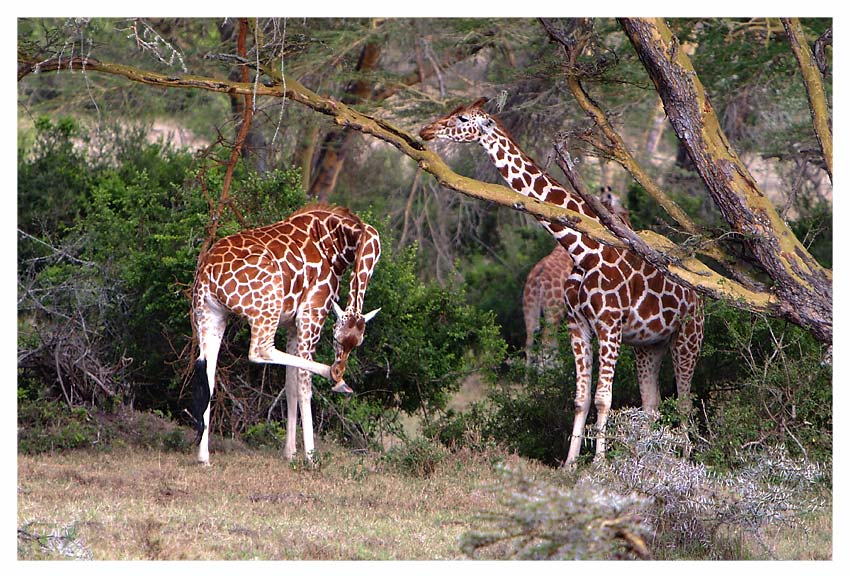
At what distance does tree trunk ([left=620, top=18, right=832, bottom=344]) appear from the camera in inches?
250

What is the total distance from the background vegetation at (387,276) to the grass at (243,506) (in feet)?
0.57

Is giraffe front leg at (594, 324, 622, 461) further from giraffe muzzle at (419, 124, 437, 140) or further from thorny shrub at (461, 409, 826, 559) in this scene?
giraffe muzzle at (419, 124, 437, 140)

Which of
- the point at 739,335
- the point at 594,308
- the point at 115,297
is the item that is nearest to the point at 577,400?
the point at 594,308

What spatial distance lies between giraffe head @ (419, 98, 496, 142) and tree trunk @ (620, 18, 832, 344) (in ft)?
5.79

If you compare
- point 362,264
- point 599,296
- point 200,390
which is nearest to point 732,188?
point 599,296

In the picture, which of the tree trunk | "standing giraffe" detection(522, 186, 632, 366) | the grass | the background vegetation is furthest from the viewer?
"standing giraffe" detection(522, 186, 632, 366)

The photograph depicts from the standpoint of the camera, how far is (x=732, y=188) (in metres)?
6.44

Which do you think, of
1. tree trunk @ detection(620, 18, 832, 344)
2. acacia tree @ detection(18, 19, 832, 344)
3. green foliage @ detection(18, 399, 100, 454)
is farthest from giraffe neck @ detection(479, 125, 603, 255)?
green foliage @ detection(18, 399, 100, 454)

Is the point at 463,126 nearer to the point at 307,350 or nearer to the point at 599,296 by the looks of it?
the point at 599,296

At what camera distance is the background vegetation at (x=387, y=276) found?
7.45m

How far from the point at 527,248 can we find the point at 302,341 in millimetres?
7519

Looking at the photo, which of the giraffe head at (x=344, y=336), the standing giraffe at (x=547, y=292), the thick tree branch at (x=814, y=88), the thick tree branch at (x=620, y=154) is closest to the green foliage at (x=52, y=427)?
the giraffe head at (x=344, y=336)

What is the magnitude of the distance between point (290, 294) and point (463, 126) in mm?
1702

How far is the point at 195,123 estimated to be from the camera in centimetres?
1708
